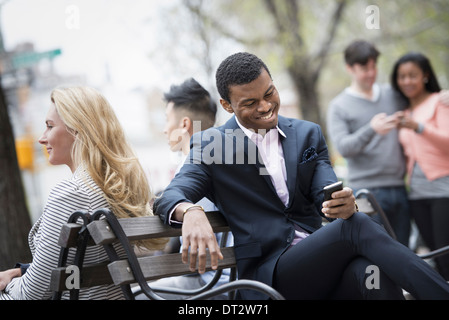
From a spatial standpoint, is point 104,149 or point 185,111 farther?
point 185,111

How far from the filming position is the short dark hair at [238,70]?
296 centimetres

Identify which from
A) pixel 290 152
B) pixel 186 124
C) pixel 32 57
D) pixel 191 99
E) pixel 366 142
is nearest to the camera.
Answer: pixel 290 152

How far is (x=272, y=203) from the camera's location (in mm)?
3010

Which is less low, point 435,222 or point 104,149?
point 104,149

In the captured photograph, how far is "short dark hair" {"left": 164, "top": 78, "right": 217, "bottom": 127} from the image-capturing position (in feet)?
14.3

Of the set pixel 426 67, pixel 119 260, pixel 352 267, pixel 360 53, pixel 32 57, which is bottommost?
pixel 352 267

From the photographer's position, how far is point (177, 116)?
4336 millimetres

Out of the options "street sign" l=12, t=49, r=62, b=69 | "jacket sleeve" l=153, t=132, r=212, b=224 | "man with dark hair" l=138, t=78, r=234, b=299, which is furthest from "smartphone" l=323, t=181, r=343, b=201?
"street sign" l=12, t=49, r=62, b=69

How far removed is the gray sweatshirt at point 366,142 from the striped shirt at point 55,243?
260 cm

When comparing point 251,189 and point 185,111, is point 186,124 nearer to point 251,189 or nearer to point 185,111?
point 185,111

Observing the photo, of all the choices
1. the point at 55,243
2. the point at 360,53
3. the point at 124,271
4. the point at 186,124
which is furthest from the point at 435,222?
the point at 55,243

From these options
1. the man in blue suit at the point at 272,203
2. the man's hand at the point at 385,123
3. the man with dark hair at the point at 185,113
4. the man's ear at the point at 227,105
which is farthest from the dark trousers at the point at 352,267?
the man's hand at the point at 385,123

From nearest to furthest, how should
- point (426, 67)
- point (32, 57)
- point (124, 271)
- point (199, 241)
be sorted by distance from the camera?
point (199, 241) → point (124, 271) → point (426, 67) → point (32, 57)

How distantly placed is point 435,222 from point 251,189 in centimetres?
237
